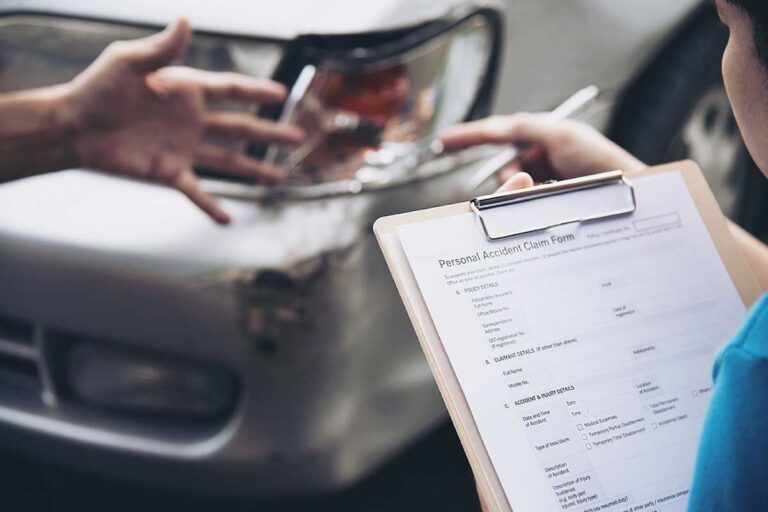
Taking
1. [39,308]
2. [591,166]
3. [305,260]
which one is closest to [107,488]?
[39,308]

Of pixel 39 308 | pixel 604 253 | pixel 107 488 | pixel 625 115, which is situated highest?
pixel 604 253

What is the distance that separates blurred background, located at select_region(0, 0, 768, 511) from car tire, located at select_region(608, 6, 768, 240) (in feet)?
1.54

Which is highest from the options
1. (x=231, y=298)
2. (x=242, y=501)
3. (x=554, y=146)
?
(x=554, y=146)

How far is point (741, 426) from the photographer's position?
30.4 inches

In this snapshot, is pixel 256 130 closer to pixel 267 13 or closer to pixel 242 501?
pixel 267 13

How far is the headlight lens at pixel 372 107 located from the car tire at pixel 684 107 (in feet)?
2.06

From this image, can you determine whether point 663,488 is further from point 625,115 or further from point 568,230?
point 625,115

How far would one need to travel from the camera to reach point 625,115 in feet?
7.48

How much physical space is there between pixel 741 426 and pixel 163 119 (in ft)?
4.18

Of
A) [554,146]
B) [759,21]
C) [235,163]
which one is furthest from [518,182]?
[235,163]

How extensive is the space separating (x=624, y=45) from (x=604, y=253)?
4.19 feet

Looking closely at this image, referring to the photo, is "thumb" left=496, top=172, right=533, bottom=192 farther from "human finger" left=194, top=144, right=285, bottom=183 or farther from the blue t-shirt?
"human finger" left=194, top=144, right=285, bottom=183

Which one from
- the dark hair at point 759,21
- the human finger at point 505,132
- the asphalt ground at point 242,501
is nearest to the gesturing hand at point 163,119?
the human finger at point 505,132

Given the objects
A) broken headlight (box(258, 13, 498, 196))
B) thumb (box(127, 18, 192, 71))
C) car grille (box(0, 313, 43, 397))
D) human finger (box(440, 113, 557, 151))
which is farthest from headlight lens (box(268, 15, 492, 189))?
car grille (box(0, 313, 43, 397))
